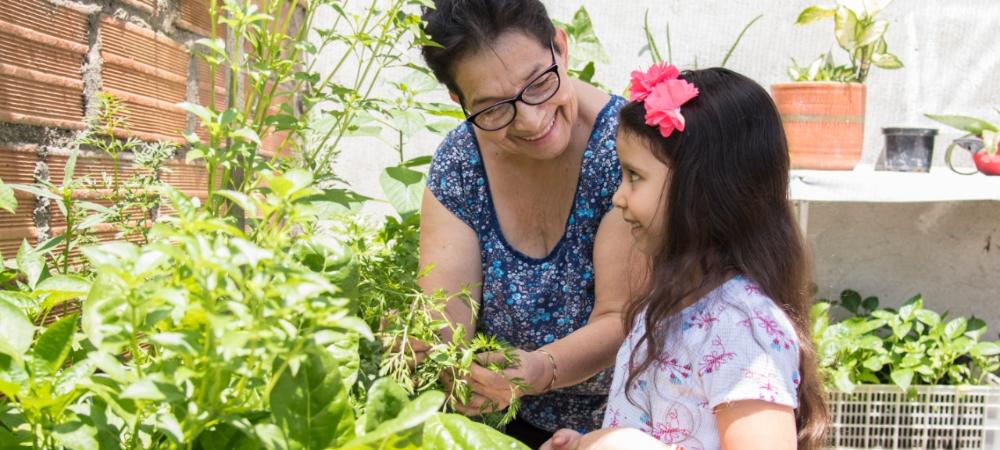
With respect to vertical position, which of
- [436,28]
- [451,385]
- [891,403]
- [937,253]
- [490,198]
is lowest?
[891,403]

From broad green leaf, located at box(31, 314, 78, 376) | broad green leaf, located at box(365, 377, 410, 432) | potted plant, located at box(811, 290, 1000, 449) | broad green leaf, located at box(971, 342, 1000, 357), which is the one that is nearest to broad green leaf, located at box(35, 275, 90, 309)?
broad green leaf, located at box(31, 314, 78, 376)

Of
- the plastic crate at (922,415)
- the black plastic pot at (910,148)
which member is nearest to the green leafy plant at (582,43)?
the black plastic pot at (910,148)

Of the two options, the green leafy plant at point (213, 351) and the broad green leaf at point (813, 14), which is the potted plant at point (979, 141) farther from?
the green leafy plant at point (213, 351)

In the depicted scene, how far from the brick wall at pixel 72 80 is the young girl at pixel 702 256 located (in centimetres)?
71

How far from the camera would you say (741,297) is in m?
1.28

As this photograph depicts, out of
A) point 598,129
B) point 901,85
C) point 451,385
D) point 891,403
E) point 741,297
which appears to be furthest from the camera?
point 901,85

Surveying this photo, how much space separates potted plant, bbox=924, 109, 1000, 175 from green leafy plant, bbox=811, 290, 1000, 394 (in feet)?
1.71

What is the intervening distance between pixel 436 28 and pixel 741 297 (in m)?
0.67

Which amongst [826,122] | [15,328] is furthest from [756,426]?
[826,122]

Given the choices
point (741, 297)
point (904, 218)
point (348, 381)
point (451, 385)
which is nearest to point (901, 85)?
point (904, 218)

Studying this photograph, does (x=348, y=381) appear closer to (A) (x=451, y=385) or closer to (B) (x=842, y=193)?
(A) (x=451, y=385)

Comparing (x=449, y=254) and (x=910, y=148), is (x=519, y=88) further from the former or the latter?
(x=910, y=148)

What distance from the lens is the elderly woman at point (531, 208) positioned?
1463mm

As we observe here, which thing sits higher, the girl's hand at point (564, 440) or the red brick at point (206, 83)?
the red brick at point (206, 83)
